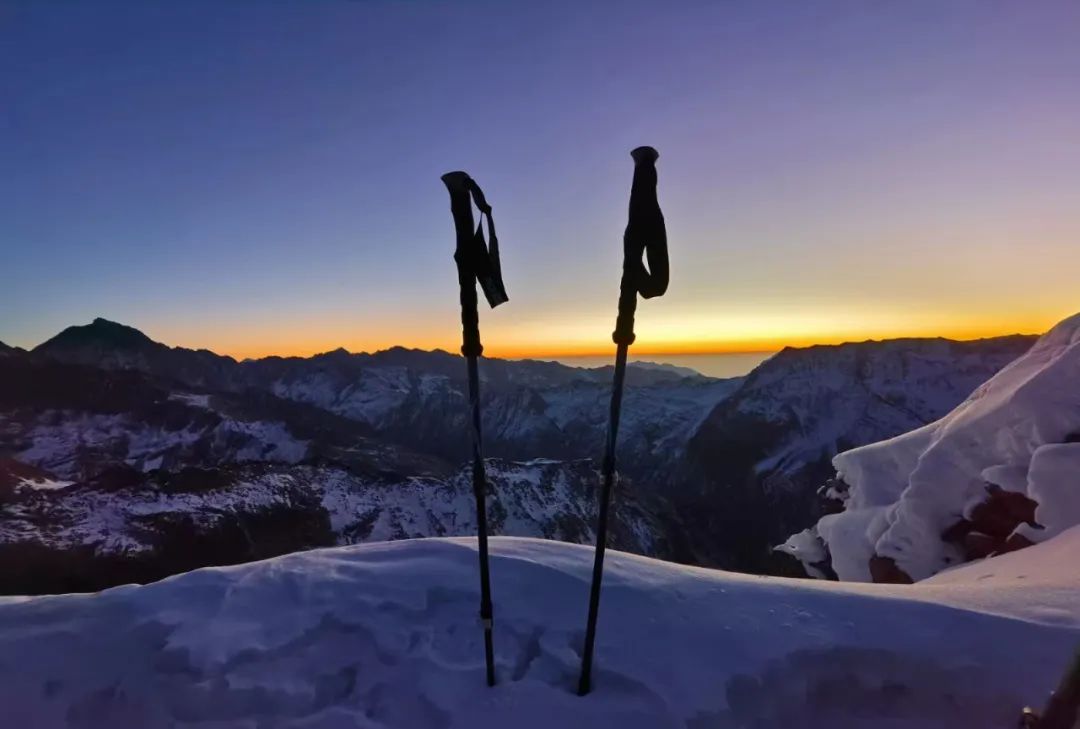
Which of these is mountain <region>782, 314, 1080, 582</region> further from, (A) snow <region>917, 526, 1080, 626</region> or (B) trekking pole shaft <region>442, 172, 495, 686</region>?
(B) trekking pole shaft <region>442, 172, 495, 686</region>

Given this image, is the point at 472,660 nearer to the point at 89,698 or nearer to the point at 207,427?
the point at 89,698

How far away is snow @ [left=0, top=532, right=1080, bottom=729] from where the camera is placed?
507 cm

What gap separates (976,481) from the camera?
13812 mm

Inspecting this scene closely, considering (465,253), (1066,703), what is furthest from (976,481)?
(465,253)

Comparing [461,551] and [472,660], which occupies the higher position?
[461,551]

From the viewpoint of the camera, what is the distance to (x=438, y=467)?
197625 millimetres

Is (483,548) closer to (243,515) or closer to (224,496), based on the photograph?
(243,515)

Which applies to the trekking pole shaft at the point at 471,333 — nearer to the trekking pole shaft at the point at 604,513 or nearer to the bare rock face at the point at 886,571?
the trekking pole shaft at the point at 604,513

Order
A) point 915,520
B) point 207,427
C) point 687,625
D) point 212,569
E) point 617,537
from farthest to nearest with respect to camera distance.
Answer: point 207,427 < point 617,537 < point 915,520 < point 212,569 < point 687,625

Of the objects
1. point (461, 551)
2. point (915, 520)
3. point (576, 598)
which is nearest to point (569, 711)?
point (576, 598)

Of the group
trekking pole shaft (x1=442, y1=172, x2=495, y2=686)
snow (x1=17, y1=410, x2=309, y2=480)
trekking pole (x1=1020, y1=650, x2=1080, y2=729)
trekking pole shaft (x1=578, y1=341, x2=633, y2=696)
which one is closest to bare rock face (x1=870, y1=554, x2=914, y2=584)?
trekking pole (x1=1020, y1=650, x2=1080, y2=729)

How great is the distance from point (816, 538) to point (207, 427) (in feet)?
611

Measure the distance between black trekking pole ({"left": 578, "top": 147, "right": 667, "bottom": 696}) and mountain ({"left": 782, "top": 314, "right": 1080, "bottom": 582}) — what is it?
10.2 meters

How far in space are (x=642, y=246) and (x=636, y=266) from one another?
16 cm
